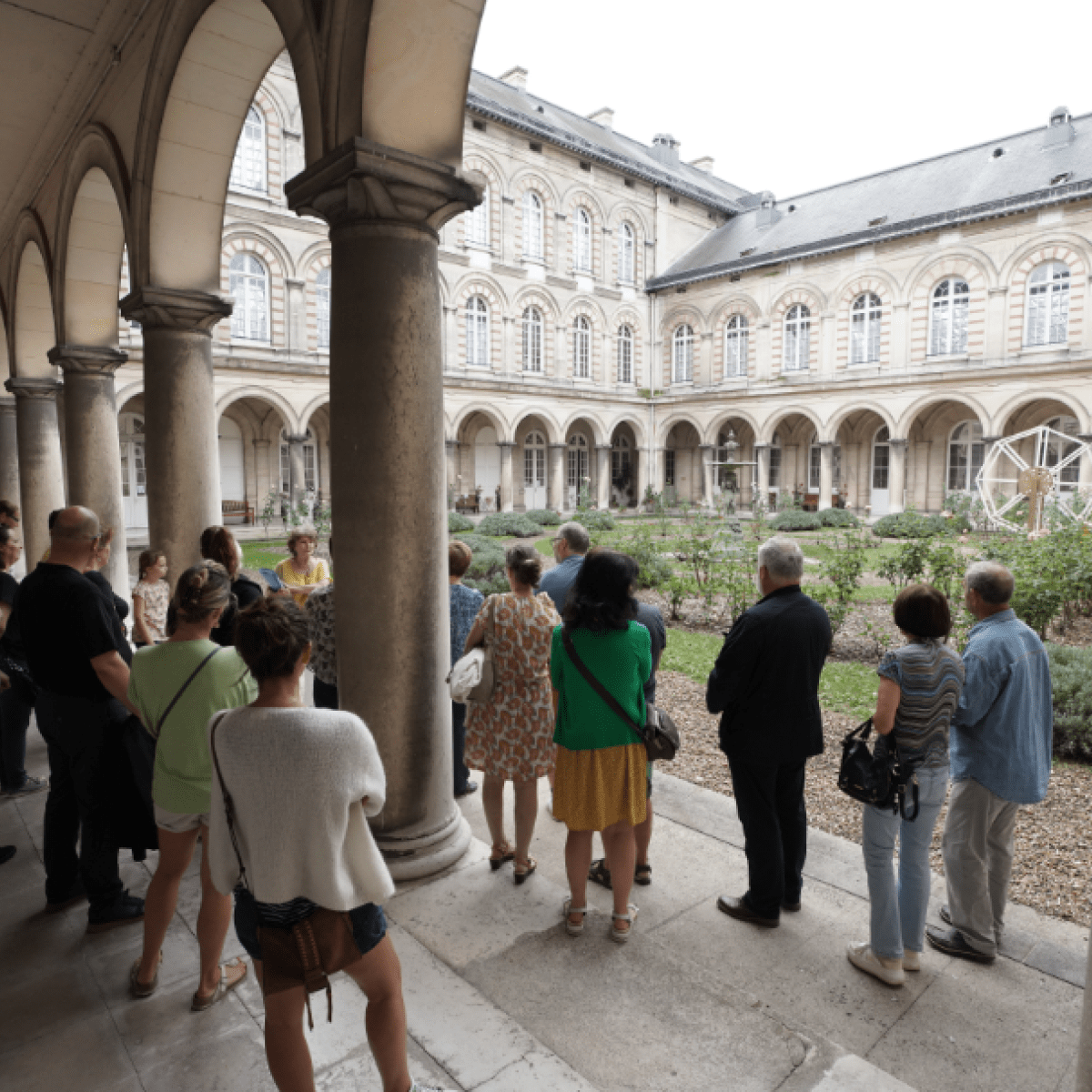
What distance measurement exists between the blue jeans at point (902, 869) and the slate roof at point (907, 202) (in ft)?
76.5

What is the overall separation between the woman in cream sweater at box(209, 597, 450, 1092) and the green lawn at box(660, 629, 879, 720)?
17.1ft

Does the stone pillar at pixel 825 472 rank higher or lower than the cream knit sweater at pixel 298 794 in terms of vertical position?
higher

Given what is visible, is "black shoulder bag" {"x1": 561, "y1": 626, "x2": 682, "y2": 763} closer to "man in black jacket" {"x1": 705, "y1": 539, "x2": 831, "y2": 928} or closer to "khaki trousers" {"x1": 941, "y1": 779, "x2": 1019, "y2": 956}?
"man in black jacket" {"x1": 705, "y1": 539, "x2": 831, "y2": 928}

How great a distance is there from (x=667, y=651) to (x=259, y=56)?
20.4 feet

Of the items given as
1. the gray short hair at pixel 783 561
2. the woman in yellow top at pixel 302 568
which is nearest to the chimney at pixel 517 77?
the woman in yellow top at pixel 302 568

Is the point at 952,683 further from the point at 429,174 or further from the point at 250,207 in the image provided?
the point at 250,207

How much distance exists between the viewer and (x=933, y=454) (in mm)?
26188

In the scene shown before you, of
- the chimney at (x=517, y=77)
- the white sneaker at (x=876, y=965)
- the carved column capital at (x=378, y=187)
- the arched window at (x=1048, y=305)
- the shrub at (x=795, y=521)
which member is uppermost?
the chimney at (x=517, y=77)

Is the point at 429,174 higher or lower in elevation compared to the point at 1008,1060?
higher

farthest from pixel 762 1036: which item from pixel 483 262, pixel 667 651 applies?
pixel 483 262

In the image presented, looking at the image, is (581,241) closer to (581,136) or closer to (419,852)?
(581,136)

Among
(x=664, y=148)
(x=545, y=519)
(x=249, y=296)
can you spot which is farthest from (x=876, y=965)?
(x=664, y=148)

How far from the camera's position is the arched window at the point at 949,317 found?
74.0 ft

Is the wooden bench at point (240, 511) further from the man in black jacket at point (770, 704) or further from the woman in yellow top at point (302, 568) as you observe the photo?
the man in black jacket at point (770, 704)
